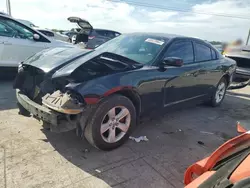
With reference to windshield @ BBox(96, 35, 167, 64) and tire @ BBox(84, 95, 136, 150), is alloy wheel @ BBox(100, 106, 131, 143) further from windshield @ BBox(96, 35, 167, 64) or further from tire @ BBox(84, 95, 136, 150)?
windshield @ BBox(96, 35, 167, 64)

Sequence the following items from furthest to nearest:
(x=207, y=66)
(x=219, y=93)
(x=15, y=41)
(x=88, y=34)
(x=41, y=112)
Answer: (x=88, y=34) < (x=15, y=41) < (x=219, y=93) < (x=207, y=66) < (x=41, y=112)

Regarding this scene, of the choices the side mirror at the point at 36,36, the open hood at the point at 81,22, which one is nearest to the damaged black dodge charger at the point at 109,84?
the side mirror at the point at 36,36

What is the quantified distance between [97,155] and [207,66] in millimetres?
2891

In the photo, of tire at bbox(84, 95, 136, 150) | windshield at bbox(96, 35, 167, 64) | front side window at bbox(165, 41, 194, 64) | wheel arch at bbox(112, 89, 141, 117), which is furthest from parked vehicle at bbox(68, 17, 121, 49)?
tire at bbox(84, 95, 136, 150)

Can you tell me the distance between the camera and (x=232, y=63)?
18.3 ft

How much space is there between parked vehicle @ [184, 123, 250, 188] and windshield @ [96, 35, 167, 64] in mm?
1852

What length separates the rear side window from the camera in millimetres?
4431

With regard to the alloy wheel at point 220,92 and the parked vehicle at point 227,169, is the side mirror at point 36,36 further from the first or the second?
the parked vehicle at point 227,169

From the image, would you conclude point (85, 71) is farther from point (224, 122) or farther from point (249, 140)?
point (224, 122)

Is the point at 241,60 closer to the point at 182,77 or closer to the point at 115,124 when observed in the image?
the point at 182,77

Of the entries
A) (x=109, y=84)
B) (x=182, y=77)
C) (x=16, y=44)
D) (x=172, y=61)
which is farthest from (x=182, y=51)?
(x=16, y=44)

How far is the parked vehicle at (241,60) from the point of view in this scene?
284 inches

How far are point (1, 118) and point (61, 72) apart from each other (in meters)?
1.72

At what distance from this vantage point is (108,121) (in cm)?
292
